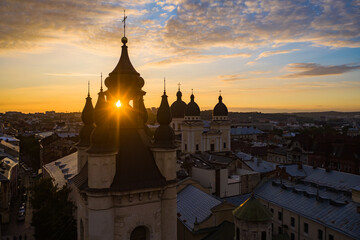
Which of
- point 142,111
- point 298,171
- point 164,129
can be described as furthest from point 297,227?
point 142,111

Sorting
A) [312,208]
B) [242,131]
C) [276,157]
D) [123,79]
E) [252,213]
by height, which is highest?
[123,79]

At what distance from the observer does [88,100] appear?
17.5 meters

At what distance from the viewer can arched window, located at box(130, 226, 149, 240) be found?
12.8m

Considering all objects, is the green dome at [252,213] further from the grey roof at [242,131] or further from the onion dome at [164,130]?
the grey roof at [242,131]

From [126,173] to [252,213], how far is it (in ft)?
39.4

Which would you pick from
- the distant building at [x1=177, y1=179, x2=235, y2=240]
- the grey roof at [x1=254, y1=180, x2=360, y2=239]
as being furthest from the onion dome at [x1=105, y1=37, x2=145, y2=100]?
the grey roof at [x1=254, y1=180, x2=360, y2=239]

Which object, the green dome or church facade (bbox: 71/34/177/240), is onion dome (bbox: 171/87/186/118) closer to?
the green dome

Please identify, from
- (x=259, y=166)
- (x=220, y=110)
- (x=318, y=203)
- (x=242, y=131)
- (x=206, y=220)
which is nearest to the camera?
(x=206, y=220)

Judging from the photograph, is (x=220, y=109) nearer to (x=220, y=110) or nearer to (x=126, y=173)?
(x=220, y=110)

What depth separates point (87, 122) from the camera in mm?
17234

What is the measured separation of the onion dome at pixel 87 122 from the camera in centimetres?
1695

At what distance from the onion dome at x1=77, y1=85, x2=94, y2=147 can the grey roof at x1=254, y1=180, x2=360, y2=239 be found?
73.5ft

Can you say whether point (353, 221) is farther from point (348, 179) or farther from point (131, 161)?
point (131, 161)

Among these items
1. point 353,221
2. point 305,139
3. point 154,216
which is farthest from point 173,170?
point 305,139
